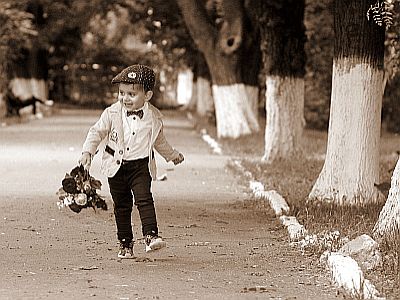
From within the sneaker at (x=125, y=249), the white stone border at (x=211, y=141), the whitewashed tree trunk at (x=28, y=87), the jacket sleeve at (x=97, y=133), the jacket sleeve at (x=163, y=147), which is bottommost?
the whitewashed tree trunk at (x=28, y=87)

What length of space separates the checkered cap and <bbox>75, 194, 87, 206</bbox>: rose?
3.76 ft

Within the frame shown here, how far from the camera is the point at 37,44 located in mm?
48500

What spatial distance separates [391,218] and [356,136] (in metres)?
3.87

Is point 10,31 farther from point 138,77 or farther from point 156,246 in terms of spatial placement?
point 156,246

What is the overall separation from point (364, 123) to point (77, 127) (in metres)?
22.7

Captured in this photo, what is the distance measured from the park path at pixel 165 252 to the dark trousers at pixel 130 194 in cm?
29

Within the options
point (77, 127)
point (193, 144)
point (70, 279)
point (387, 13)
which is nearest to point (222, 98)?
point (193, 144)

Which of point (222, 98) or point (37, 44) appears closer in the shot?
point (222, 98)

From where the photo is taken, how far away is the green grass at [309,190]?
326 inches

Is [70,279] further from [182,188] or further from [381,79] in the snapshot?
[182,188]

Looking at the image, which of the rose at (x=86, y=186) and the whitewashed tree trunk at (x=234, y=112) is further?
the whitewashed tree trunk at (x=234, y=112)

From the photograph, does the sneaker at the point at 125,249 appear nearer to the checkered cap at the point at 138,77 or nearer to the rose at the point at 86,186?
the rose at the point at 86,186

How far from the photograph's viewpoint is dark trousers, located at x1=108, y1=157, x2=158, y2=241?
358 inches

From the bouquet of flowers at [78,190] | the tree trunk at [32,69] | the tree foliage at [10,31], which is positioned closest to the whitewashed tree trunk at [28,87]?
the tree trunk at [32,69]
